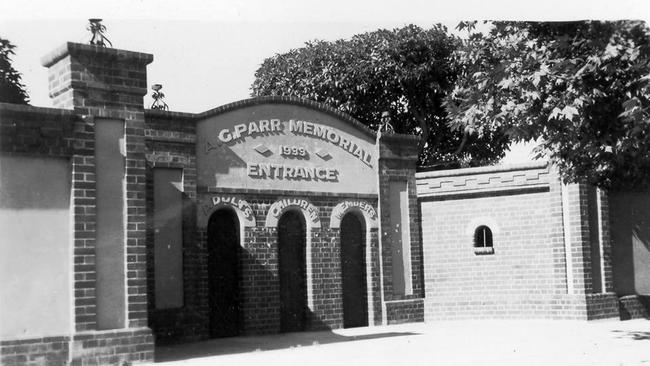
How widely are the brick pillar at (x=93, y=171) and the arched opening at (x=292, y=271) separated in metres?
5.11

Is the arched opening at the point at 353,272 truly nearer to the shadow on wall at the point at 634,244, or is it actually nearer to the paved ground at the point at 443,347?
the paved ground at the point at 443,347

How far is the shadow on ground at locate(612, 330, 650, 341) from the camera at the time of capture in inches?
519

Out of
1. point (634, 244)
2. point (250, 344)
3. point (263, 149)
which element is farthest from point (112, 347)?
point (634, 244)

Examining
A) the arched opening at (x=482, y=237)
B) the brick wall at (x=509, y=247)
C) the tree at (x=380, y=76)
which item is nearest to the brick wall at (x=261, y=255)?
the brick wall at (x=509, y=247)

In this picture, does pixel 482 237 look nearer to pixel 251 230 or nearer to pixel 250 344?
pixel 251 230

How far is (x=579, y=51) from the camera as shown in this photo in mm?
10641

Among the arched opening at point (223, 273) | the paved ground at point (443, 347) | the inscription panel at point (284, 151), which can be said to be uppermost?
the inscription panel at point (284, 151)

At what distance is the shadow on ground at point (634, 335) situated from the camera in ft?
43.2

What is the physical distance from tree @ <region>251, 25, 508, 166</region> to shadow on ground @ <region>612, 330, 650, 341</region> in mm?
13038

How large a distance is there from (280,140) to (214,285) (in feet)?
11.0

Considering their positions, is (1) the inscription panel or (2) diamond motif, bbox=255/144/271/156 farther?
(2) diamond motif, bbox=255/144/271/156

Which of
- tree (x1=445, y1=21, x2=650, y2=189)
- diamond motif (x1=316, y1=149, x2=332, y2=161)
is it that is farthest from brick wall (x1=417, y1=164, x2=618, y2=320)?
tree (x1=445, y1=21, x2=650, y2=189)

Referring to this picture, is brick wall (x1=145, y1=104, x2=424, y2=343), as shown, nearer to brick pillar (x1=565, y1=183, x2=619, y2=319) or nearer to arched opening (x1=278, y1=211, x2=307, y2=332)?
arched opening (x1=278, y1=211, x2=307, y2=332)

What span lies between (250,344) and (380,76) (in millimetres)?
15940
